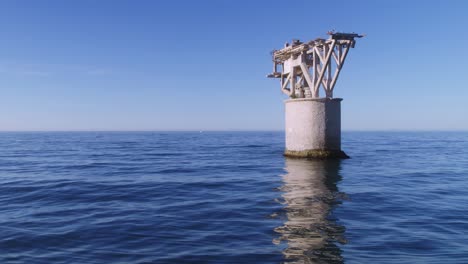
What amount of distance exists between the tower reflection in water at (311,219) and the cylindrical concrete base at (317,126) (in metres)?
5.72

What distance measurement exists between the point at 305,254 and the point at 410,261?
215 centimetres

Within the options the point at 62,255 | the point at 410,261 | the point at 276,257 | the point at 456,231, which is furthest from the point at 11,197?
the point at 456,231

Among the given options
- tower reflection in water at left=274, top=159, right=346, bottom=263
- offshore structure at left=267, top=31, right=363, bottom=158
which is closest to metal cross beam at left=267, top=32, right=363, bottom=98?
offshore structure at left=267, top=31, right=363, bottom=158

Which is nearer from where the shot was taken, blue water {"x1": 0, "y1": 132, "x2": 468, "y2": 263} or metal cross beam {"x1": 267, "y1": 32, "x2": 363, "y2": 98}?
blue water {"x1": 0, "y1": 132, "x2": 468, "y2": 263}

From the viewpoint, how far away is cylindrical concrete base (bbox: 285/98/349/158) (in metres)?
25.1

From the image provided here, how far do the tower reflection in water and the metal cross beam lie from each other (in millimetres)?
8804

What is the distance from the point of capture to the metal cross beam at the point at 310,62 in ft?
82.7

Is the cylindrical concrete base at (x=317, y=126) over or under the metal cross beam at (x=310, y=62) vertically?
under

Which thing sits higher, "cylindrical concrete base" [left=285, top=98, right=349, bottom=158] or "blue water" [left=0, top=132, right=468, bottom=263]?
"cylindrical concrete base" [left=285, top=98, right=349, bottom=158]

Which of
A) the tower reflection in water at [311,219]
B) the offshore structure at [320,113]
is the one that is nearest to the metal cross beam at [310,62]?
the offshore structure at [320,113]

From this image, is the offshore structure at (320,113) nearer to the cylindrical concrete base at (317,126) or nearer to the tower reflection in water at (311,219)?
the cylindrical concrete base at (317,126)

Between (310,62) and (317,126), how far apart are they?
840 cm

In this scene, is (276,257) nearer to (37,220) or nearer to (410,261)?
(410,261)

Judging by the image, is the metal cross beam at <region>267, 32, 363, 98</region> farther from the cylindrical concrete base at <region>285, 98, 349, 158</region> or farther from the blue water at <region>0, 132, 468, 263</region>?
the blue water at <region>0, 132, 468, 263</region>
